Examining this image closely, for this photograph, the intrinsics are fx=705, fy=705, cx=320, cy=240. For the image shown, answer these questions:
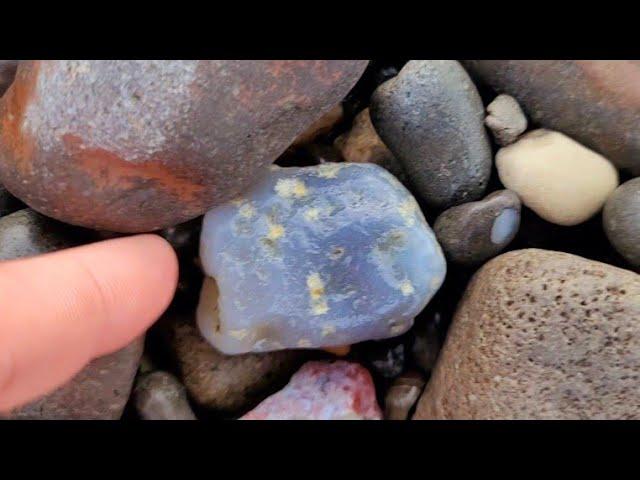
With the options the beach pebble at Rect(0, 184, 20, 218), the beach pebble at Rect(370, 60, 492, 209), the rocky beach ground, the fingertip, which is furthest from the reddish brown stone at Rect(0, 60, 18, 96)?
the beach pebble at Rect(370, 60, 492, 209)

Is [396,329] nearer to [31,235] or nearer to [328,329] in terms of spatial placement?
[328,329]

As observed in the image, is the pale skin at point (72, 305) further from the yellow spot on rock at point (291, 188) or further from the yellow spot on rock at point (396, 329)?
the yellow spot on rock at point (396, 329)

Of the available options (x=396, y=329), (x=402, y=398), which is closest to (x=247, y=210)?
(x=396, y=329)

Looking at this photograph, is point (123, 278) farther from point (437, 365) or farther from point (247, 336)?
point (437, 365)

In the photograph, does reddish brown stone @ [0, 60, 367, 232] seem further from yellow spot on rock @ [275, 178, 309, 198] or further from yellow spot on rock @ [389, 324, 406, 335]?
yellow spot on rock @ [389, 324, 406, 335]

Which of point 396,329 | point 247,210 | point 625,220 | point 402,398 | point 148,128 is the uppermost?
point 148,128
